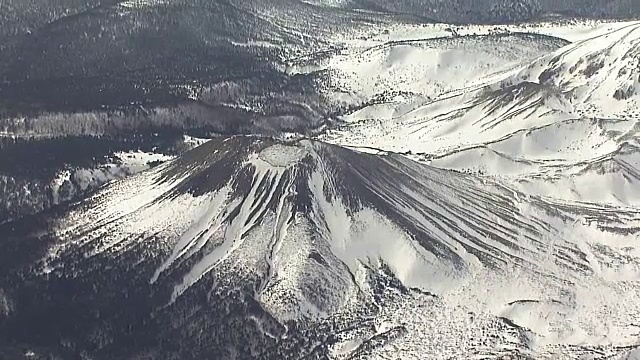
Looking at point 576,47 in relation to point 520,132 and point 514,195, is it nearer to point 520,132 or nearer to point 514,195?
point 520,132

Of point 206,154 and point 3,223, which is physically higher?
point 206,154

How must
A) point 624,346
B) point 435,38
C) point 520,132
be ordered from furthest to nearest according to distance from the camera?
point 435,38 < point 520,132 < point 624,346

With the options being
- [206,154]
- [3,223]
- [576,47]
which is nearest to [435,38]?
[576,47]

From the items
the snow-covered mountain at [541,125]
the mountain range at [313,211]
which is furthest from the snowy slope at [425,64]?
the snow-covered mountain at [541,125]

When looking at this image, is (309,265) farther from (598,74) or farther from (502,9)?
(502,9)

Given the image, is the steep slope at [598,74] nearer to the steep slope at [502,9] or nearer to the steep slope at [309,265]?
the steep slope at [309,265]

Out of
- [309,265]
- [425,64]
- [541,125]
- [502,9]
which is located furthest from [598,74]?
[502,9]
